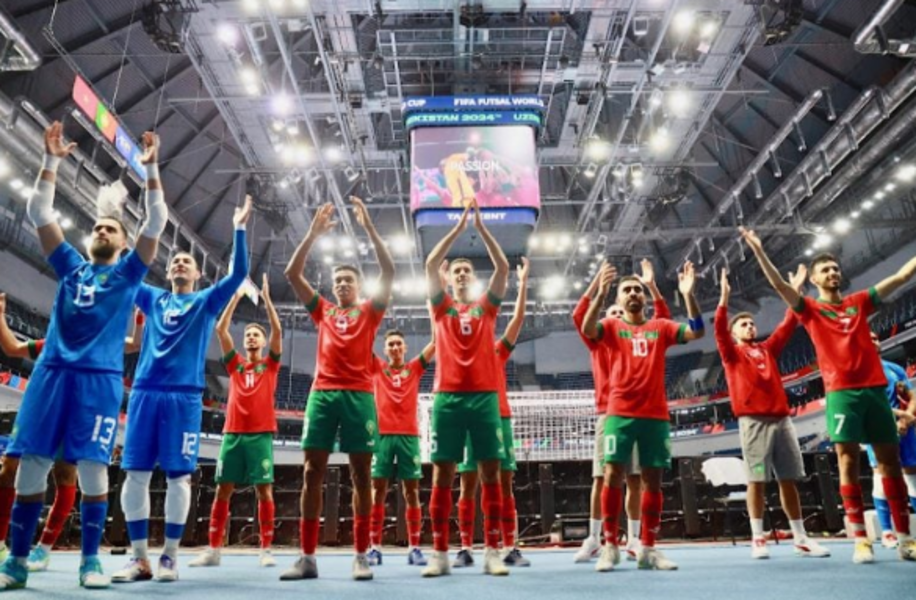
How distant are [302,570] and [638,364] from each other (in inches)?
107

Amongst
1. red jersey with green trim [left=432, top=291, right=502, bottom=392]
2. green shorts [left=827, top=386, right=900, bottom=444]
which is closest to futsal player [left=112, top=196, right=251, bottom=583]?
red jersey with green trim [left=432, top=291, right=502, bottom=392]

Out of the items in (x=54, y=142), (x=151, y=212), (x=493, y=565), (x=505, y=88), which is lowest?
(x=493, y=565)

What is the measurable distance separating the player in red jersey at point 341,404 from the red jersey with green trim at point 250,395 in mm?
1644

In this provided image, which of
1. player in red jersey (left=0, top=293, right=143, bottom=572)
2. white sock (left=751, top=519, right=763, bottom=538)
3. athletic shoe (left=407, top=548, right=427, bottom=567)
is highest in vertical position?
player in red jersey (left=0, top=293, right=143, bottom=572)

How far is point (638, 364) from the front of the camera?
14.8ft

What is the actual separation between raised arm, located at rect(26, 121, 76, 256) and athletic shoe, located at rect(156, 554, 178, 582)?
2045mm

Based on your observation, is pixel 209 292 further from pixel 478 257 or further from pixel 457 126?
pixel 478 257

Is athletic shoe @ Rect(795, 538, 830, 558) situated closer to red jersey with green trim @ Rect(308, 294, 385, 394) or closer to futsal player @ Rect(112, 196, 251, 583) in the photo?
red jersey with green trim @ Rect(308, 294, 385, 394)

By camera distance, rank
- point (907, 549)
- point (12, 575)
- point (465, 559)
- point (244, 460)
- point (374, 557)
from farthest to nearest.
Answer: point (374, 557) < point (244, 460) < point (465, 559) < point (907, 549) < point (12, 575)

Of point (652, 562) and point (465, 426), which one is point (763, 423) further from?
point (465, 426)

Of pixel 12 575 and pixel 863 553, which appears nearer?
pixel 12 575

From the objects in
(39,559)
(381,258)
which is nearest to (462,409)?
(381,258)

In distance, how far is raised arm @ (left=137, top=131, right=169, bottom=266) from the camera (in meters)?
3.72

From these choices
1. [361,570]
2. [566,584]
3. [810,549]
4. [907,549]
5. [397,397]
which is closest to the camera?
[566,584]
